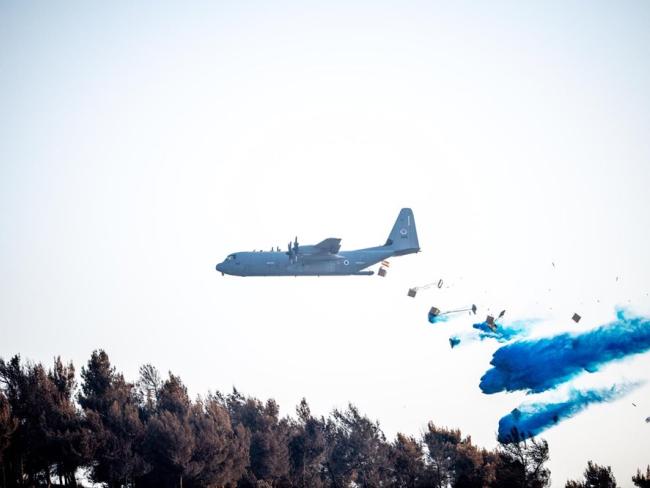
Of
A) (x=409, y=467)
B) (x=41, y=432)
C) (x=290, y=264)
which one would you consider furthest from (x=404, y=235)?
(x=41, y=432)

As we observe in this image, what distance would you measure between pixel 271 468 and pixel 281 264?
24.0 metres

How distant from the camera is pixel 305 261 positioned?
106250 millimetres

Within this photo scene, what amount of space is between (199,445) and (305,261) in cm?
2448

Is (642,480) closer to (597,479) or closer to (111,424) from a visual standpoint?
(597,479)

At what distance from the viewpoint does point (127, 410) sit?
100m

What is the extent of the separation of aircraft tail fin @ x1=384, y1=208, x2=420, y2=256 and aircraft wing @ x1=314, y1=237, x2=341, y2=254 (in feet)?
29.6

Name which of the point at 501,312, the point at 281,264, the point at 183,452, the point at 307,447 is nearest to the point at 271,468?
the point at 307,447

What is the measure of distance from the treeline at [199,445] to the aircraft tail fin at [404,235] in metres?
24.7

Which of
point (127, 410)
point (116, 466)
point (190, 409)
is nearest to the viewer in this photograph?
point (116, 466)

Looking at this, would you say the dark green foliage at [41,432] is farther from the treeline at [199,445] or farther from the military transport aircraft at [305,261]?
the military transport aircraft at [305,261]

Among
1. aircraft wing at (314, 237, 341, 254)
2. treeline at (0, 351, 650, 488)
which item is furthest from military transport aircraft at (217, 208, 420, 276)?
treeline at (0, 351, 650, 488)

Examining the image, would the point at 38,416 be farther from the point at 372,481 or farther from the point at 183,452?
the point at 372,481

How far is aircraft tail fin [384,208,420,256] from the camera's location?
11156 centimetres

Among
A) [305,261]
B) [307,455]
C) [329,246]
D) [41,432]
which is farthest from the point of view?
[307,455]
